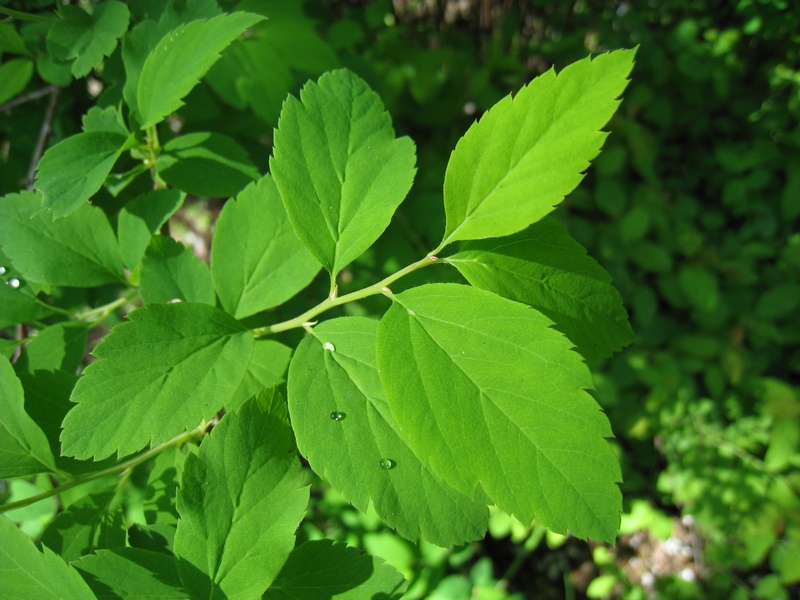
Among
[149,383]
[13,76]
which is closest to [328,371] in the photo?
[149,383]

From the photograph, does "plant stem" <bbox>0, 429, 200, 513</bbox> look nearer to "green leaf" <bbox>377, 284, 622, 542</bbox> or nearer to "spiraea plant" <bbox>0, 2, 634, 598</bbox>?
"spiraea plant" <bbox>0, 2, 634, 598</bbox>

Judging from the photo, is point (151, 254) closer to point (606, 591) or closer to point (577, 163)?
point (577, 163)

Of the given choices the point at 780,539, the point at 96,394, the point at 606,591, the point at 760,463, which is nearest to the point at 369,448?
the point at 96,394

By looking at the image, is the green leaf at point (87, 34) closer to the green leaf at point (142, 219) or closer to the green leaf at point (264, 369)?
the green leaf at point (142, 219)

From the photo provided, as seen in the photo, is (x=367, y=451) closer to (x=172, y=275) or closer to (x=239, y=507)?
(x=239, y=507)

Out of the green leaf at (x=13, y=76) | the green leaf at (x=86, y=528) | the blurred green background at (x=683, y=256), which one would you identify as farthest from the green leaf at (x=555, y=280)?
the blurred green background at (x=683, y=256)

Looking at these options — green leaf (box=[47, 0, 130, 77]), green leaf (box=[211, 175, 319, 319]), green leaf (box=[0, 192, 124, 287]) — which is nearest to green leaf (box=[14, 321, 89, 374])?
green leaf (box=[0, 192, 124, 287])
